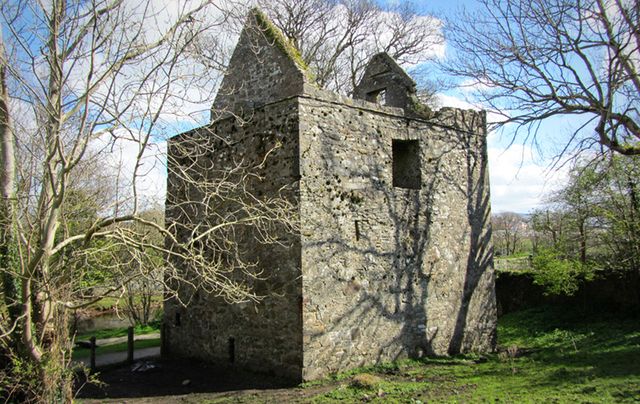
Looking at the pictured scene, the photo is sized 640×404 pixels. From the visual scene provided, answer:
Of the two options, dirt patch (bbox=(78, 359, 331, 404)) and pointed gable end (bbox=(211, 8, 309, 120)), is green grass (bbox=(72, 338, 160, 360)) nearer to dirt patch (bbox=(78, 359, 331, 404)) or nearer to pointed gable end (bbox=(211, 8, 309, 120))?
dirt patch (bbox=(78, 359, 331, 404))

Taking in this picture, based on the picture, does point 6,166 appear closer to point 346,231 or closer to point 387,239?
point 346,231

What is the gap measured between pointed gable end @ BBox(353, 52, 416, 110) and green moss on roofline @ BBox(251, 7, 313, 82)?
253 centimetres

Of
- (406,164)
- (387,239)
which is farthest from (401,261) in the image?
(406,164)

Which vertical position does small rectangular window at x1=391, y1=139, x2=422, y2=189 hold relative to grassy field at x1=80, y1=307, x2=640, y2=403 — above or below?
above

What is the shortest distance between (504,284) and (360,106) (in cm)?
1221

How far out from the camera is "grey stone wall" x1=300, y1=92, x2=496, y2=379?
28.6 feet

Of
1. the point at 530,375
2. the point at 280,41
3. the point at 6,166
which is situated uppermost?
the point at 280,41

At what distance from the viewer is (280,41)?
10.5 meters

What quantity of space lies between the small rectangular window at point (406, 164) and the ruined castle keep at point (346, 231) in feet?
0.08

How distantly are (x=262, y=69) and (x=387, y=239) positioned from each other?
4.42 meters

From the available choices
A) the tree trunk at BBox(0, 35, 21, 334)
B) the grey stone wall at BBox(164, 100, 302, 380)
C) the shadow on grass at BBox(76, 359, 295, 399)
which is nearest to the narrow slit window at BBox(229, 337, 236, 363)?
the grey stone wall at BBox(164, 100, 302, 380)

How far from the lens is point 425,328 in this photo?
1021cm

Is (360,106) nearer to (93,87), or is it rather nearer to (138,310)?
(93,87)

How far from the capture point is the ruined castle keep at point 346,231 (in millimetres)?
8656
